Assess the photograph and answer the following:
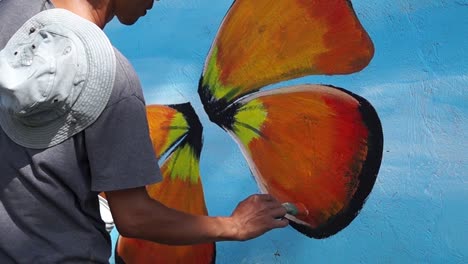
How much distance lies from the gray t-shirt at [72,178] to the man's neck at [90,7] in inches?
4.2

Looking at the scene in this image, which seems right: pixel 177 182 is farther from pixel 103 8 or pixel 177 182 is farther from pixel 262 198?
pixel 103 8

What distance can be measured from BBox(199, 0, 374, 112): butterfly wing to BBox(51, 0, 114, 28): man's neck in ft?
1.69

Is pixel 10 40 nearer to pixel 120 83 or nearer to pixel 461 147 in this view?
pixel 120 83

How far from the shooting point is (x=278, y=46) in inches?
62.3

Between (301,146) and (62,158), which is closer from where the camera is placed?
(62,158)

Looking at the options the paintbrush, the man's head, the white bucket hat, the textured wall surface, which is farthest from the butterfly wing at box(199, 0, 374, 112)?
the white bucket hat

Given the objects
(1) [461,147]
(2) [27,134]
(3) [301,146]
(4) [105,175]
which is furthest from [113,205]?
(1) [461,147]

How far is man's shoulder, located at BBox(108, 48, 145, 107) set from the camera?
1.07 m

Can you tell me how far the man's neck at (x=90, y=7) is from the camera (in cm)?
115

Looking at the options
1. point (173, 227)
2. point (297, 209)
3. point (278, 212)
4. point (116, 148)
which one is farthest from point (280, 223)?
point (116, 148)

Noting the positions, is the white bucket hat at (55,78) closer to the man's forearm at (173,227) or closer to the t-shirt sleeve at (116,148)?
the t-shirt sleeve at (116,148)

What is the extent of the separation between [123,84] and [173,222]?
25 centimetres

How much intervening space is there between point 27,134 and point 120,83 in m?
0.17

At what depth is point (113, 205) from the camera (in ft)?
3.64
